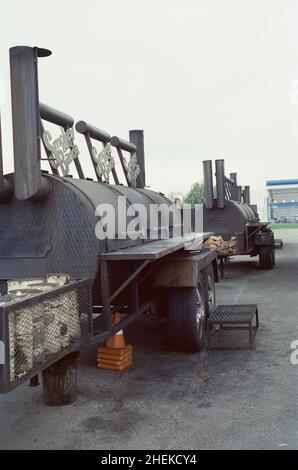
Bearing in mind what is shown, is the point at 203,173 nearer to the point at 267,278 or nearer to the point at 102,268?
the point at 267,278

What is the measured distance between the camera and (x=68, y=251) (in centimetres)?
521

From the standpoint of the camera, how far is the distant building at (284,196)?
74062 millimetres

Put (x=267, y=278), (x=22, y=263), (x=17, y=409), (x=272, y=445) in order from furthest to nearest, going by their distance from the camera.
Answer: (x=267, y=278) < (x=22, y=263) < (x=17, y=409) < (x=272, y=445)

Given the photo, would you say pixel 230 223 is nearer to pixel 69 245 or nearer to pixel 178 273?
pixel 178 273

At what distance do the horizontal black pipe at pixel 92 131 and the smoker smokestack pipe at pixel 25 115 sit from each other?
280cm

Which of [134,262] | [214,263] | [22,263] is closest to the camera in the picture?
[22,263]

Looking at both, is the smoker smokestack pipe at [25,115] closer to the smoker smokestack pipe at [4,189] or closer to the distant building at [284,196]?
the smoker smokestack pipe at [4,189]

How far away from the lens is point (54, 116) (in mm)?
6641

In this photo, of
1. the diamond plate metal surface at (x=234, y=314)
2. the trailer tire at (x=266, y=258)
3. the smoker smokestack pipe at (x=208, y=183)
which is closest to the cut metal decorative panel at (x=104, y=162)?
the diamond plate metal surface at (x=234, y=314)

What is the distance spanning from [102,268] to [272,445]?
2173 mm

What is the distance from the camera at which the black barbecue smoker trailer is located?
461cm

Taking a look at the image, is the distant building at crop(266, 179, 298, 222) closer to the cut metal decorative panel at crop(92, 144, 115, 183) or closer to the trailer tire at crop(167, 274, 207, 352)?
the cut metal decorative panel at crop(92, 144, 115, 183)

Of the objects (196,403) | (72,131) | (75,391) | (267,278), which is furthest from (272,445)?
(267,278)

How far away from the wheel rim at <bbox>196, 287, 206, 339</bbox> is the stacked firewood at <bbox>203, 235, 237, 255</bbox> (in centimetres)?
702
